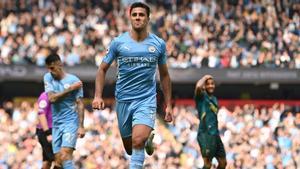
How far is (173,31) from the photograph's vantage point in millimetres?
31219

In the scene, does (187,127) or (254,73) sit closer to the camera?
(187,127)

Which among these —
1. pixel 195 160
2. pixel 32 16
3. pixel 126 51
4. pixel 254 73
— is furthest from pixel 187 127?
pixel 126 51

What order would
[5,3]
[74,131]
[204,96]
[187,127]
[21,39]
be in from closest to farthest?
[74,131]
[204,96]
[187,127]
[21,39]
[5,3]

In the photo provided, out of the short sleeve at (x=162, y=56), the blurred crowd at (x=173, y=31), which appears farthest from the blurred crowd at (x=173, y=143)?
the short sleeve at (x=162, y=56)

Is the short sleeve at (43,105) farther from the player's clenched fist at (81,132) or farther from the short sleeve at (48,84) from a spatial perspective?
the player's clenched fist at (81,132)

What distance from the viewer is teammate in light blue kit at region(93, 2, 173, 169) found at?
35.9ft

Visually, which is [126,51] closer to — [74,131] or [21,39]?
[74,131]

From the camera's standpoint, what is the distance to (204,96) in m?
15.8

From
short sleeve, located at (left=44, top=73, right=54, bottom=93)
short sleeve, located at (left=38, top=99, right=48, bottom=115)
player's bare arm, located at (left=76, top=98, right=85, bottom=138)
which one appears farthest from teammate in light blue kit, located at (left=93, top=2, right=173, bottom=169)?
short sleeve, located at (left=38, top=99, right=48, bottom=115)

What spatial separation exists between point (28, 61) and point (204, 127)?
47.6 feet

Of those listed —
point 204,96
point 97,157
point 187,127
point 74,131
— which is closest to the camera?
point 74,131

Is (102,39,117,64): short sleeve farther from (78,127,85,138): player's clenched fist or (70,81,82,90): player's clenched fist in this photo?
(70,81,82,90): player's clenched fist

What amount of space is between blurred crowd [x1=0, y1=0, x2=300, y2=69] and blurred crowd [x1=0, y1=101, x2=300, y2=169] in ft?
A: 11.3

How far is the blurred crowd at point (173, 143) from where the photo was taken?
22797 millimetres
